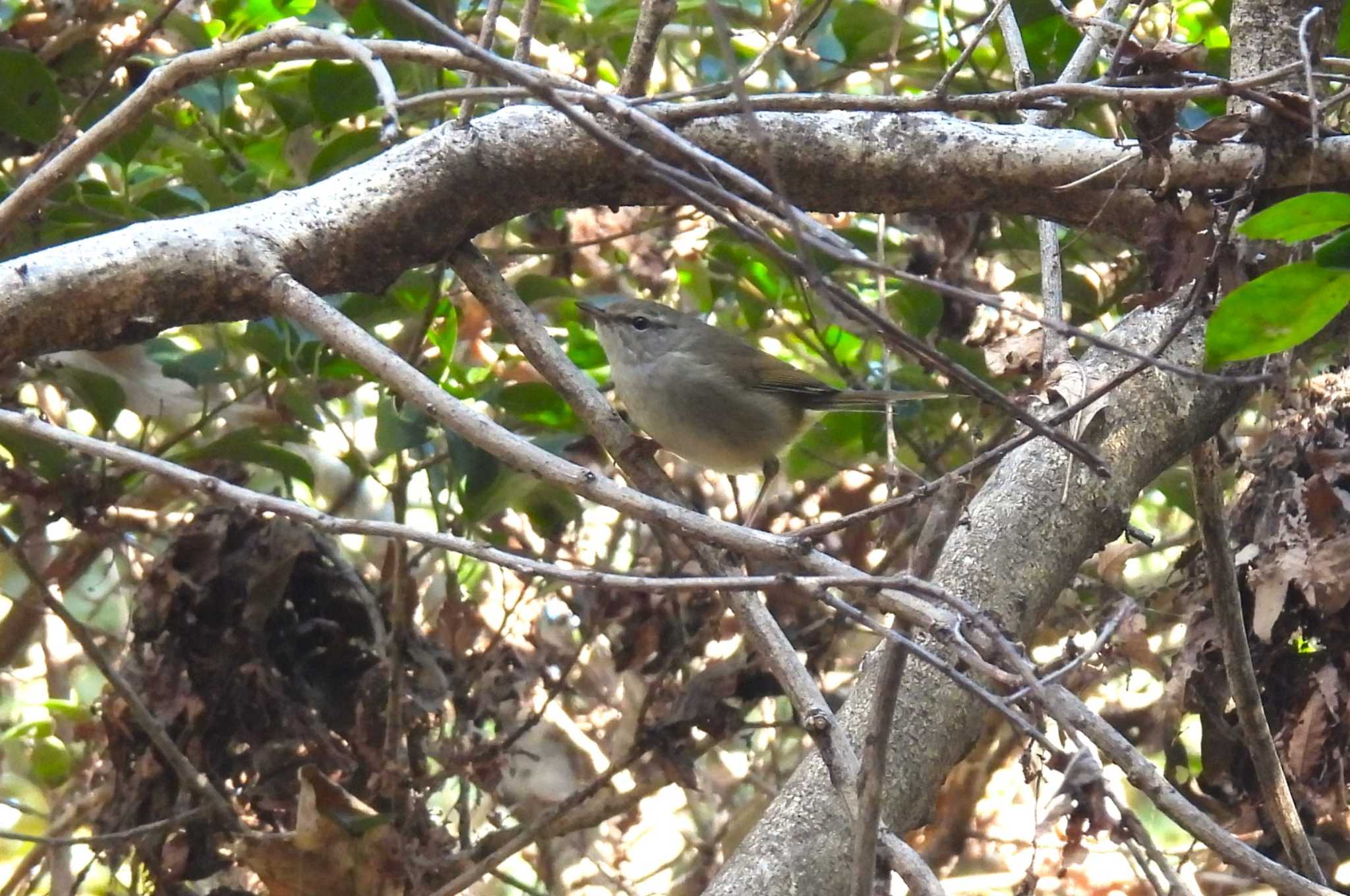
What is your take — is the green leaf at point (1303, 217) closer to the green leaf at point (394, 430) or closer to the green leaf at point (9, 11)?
the green leaf at point (394, 430)

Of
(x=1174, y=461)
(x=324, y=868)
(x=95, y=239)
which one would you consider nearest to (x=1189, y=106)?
(x=1174, y=461)

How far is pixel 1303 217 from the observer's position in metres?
1.74

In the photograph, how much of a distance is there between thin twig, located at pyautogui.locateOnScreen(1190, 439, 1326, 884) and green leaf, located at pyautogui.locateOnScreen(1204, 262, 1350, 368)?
763 millimetres

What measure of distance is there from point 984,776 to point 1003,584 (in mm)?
2231

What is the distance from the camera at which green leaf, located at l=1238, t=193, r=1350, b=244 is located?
1.72 m

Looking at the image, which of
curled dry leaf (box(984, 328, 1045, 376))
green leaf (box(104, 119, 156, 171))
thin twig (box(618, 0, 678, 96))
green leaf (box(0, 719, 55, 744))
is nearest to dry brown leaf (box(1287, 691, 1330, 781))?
curled dry leaf (box(984, 328, 1045, 376))

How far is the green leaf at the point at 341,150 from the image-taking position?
354 cm

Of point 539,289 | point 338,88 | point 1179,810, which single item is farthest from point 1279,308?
point 539,289

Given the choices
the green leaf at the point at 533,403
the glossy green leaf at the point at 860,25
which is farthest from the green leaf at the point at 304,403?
the glossy green leaf at the point at 860,25

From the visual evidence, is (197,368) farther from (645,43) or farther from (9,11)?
(9,11)

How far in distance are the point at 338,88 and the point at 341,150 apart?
0.17m

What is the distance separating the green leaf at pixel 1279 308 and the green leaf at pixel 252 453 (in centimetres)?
242

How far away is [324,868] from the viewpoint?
10.0 feet

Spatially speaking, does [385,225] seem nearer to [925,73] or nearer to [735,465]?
[735,465]
